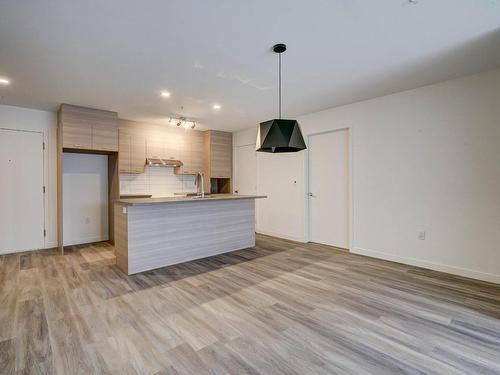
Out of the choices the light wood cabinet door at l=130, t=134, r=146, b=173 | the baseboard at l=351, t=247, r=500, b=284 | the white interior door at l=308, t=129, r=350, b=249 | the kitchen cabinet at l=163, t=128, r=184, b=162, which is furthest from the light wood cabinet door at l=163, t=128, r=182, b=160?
the baseboard at l=351, t=247, r=500, b=284

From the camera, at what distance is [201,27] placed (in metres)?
2.32

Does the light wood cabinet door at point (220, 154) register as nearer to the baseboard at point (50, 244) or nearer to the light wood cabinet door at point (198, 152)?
the light wood cabinet door at point (198, 152)

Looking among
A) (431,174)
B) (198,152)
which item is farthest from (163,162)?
(431,174)

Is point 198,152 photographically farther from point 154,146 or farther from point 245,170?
point 245,170

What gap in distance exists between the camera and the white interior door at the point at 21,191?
4531 millimetres

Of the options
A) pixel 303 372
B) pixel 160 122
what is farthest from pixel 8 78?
pixel 303 372

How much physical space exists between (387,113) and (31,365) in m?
5.04

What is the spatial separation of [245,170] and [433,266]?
4.45 meters

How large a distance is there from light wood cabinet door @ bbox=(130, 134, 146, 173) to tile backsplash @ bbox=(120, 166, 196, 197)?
0.32 meters

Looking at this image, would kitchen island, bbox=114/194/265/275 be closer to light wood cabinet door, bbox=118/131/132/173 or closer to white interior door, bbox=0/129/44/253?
light wood cabinet door, bbox=118/131/132/173

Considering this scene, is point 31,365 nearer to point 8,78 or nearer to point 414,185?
point 8,78

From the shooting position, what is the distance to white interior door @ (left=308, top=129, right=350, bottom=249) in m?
4.84

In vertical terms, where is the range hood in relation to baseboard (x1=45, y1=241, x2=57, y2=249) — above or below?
above

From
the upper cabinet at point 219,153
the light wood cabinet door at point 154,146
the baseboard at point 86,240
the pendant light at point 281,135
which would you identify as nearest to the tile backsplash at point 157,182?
the light wood cabinet door at point 154,146
